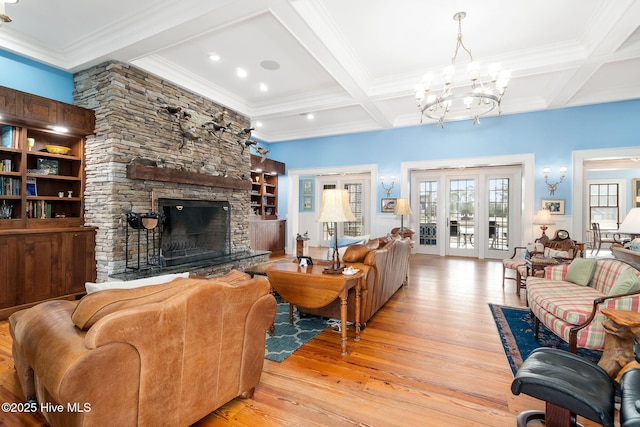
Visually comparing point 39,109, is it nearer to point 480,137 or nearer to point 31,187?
point 31,187

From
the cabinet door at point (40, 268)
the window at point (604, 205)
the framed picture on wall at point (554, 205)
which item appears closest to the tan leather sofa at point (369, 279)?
the cabinet door at point (40, 268)

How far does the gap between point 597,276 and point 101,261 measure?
561 cm

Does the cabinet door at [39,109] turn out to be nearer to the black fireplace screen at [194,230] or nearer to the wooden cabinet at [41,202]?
the wooden cabinet at [41,202]

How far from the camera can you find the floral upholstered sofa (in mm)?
2143

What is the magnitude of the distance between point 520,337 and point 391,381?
155 cm

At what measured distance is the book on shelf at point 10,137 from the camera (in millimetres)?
3514

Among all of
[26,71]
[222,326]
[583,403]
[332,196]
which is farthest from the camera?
[26,71]

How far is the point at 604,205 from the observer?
9.45 meters

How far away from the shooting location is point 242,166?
6.05 m

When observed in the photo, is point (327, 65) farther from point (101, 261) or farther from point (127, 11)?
point (101, 261)

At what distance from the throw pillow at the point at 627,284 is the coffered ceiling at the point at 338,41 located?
249 cm

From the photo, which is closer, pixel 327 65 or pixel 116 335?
pixel 116 335

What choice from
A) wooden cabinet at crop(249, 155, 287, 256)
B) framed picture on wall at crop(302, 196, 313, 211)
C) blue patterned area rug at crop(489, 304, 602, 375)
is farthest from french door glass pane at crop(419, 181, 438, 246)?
blue patterned area rug at crop(489, 304, 602, 375)

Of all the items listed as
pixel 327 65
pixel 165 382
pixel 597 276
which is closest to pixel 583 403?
pixel 165 382
